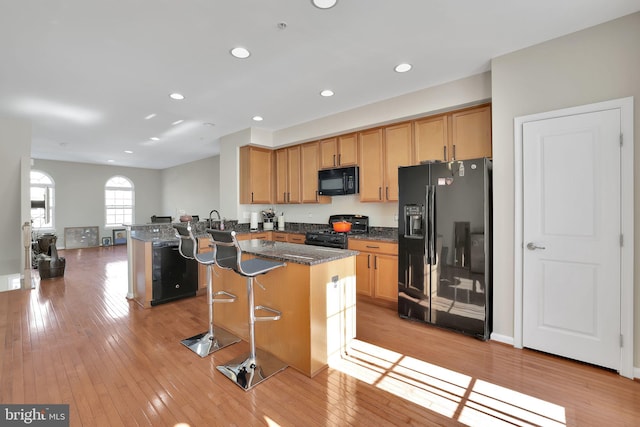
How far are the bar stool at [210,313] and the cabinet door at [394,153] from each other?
2463 millimetres

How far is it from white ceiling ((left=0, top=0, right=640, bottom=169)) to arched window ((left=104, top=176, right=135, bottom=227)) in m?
6.20

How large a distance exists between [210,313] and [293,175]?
10.3 feet

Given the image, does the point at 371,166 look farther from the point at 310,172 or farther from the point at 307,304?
the point at 307,304

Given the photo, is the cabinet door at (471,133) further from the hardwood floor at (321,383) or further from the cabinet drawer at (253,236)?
the cabinet drawer at (253,236)

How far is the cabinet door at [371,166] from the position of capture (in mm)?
4105

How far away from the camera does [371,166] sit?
420 centimetres

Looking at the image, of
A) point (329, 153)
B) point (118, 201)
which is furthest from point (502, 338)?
point (118, 201)

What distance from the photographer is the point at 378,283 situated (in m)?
3.77

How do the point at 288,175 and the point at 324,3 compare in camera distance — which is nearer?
the point at 324,3

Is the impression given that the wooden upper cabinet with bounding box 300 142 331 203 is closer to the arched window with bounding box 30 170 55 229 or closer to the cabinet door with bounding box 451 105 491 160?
the cabinet door with bounding box 451 105 491 160

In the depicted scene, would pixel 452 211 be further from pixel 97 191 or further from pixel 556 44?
pixel 97 191

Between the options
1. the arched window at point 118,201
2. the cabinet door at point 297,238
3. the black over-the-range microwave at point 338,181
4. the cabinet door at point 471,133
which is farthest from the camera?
the arched window at point 118,201

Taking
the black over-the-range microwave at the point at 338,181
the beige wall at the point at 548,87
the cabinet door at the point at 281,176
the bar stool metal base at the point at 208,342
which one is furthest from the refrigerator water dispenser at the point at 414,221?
the cabinet door at the point at 281,176

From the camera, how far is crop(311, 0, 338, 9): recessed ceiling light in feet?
6.53
